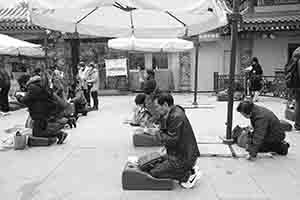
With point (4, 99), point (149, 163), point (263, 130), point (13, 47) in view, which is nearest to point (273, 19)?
point (263, 130)

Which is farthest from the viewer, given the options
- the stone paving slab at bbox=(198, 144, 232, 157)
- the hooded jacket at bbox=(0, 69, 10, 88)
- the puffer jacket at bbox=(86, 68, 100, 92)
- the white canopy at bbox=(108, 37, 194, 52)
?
the white canopy at bbox=(108, 37, 194, 52)

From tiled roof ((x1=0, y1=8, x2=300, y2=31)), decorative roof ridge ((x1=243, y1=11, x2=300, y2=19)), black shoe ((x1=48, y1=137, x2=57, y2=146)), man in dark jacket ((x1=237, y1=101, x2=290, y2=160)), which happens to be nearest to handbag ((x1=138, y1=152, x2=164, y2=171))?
man in dark jacket ((x1=237, y1=101, x2=290, y2=160))

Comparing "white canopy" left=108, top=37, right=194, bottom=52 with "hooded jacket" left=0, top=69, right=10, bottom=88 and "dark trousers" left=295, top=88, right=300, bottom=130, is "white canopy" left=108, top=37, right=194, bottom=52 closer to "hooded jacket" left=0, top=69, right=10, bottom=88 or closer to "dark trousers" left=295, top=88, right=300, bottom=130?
"hooded jacket" left=0, top=69, right=10, bottom=88

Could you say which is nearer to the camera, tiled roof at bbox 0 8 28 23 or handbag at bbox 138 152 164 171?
handbag at bbox 138 152 164 171

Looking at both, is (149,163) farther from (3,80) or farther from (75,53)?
(75,53)

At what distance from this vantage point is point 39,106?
5.65m

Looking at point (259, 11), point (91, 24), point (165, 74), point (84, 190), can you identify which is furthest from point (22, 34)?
point (84, 190)

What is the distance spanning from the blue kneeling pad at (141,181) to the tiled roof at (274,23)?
10761mm

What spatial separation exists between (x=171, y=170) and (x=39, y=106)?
10.5 feet

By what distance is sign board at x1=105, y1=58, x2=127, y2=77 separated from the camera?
15.6 metres

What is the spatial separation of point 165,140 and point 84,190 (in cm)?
126

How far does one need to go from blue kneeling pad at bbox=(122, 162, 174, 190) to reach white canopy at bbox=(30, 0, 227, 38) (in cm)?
326

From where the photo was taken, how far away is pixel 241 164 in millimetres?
4664

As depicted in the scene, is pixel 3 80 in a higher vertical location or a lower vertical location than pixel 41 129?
higher
